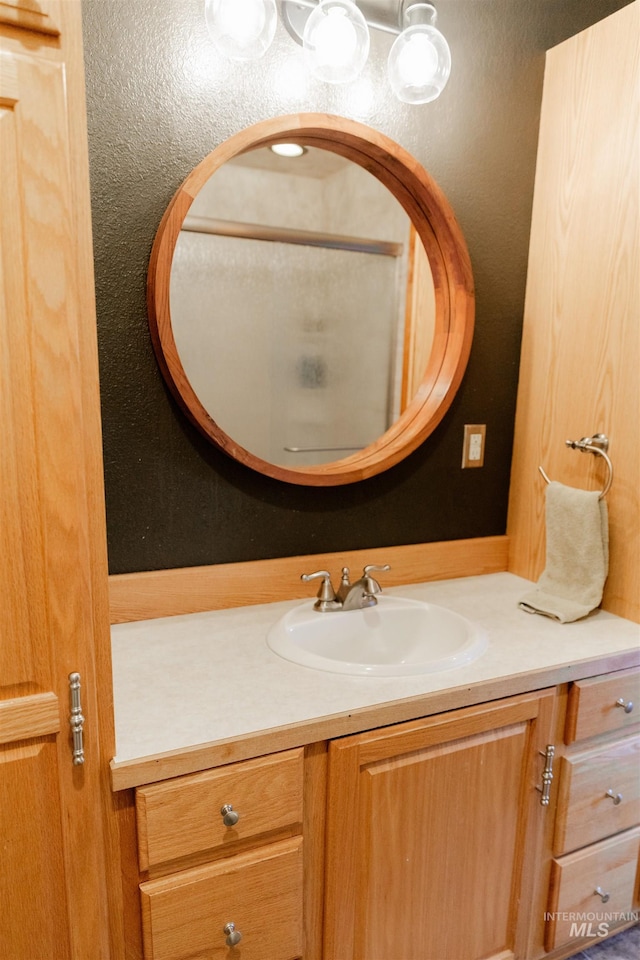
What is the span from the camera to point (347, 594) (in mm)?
1357

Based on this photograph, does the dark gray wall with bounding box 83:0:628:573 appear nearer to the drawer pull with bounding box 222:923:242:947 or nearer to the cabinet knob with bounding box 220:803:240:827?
the cabinet knob with bounding box 220:803:240:827

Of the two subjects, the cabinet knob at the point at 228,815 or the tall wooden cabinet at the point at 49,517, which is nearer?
the tall wooden cabinet at the point at 49,517

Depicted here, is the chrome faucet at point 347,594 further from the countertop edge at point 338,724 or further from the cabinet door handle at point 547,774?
the cabinet door handle at point 547,774

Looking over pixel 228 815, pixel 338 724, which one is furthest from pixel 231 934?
pixel 338 724

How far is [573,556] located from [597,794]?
508 mm

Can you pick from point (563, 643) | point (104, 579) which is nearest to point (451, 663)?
point (563, 643)

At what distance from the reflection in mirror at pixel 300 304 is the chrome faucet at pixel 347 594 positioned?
0.35m

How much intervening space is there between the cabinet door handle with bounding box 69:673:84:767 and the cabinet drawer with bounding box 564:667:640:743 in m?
0.91

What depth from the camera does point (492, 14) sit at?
57.8 inches

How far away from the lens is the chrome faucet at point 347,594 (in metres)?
1.34

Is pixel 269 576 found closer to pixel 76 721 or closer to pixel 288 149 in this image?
pixel 76 721

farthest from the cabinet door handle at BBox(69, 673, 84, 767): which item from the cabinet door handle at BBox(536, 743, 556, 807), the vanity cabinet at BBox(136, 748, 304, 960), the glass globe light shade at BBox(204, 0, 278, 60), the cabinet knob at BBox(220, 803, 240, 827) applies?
the glass globe light shade at BBox(204, 0, 278, 60)

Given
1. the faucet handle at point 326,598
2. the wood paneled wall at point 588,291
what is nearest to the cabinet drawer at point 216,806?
the faucet handle at point 326,598

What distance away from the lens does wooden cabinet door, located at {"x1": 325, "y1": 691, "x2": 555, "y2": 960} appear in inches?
39.9
